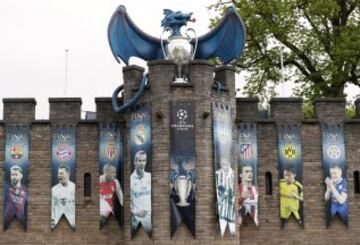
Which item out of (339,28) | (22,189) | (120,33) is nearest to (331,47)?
(339,28)

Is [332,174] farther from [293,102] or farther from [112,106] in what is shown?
[112,106]

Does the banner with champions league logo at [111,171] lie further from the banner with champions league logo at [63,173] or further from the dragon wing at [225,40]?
the dragon wing at [225,40]

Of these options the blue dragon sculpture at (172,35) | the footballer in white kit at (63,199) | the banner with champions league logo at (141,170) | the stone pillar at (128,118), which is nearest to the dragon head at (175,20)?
the blue dragon sculpture at (172,35)

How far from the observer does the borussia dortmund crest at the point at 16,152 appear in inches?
773

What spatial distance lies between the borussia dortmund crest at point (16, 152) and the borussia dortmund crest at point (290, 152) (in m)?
6.48

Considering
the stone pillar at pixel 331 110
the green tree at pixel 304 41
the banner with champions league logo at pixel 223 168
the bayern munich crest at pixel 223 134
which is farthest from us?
the green tree at pixel 304 41

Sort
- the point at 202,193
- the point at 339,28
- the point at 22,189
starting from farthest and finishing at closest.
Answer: the point at 339,28, the point at 22,189, the point at 202,193

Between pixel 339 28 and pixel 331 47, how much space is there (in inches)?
29.4

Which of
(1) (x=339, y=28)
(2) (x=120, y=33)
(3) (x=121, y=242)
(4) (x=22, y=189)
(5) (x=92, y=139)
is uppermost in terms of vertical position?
(1) (x=339, y=28)

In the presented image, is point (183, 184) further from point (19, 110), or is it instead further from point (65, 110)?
point (19, 110)

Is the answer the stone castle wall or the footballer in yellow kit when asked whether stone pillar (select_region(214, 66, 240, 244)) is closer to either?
the stone castle wall

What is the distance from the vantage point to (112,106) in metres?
19.9

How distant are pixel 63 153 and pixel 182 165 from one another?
3217 millimetres

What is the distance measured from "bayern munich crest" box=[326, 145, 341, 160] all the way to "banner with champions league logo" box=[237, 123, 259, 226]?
1.83 metres
